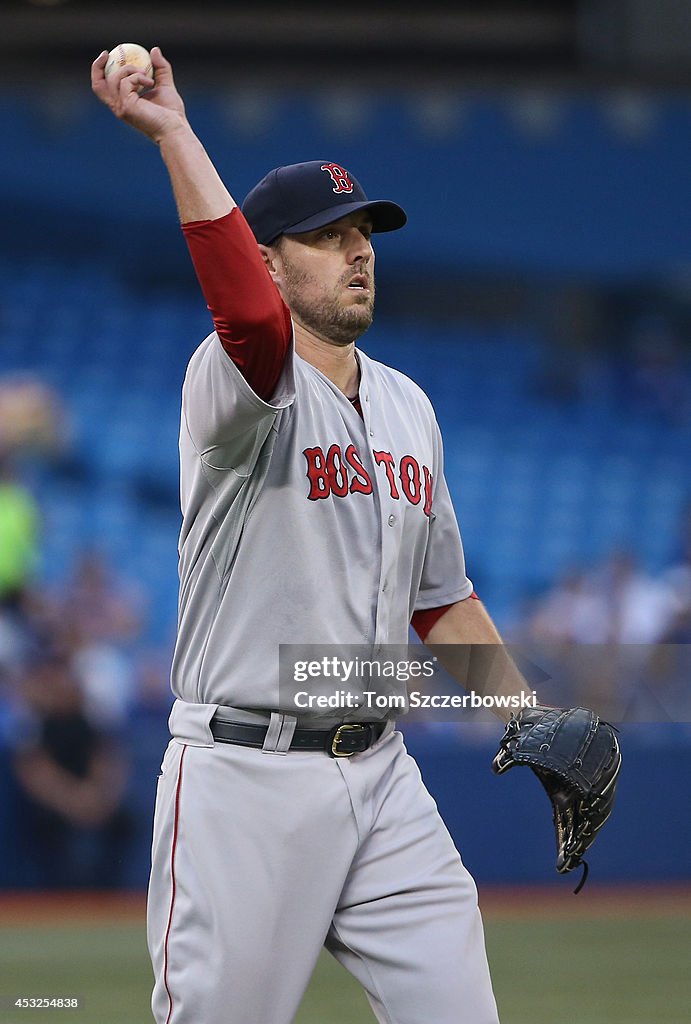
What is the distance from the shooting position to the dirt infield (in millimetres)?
7387

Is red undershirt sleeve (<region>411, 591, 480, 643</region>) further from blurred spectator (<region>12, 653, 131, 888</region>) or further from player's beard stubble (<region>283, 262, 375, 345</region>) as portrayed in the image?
blurred spectator (<region>12, 653, 131, 888</region>)

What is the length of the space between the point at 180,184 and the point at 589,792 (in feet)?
4.52

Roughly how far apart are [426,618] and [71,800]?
4.96 meters

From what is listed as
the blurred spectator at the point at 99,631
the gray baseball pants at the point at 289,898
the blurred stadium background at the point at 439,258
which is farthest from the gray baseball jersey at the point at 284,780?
the blurred stadium background at the point at 439,258

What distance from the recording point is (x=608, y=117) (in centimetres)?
1175

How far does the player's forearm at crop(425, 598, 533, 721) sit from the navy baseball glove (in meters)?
0.17

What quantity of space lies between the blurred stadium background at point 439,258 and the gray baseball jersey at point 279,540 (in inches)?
288

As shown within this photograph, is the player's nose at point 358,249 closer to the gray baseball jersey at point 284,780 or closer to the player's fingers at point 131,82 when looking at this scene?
the gray baseball jersey at point 284,780

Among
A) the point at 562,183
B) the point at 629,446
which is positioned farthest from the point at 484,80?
the point at 629,446

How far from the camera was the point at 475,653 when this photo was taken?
10.7 feet

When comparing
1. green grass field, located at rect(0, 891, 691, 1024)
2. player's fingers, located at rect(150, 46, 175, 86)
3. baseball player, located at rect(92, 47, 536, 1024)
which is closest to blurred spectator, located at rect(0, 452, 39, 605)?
green grass field, located at rect(0, 891, 691, 1024)

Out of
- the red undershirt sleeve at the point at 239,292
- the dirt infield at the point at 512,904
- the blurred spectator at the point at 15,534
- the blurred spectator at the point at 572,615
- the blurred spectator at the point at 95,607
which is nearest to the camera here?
the red undershirt sleeve at the point at 239,292

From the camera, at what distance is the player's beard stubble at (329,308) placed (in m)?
3.00

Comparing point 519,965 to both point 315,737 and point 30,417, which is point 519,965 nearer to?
point 315,737
